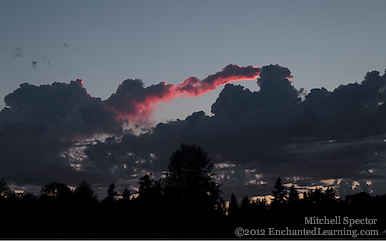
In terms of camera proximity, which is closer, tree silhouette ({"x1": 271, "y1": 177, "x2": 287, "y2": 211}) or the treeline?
the treeline

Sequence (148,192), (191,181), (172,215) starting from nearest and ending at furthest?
(172,215) < (191,181) < (148,192)

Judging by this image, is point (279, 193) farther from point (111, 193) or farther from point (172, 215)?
point (172, 215)

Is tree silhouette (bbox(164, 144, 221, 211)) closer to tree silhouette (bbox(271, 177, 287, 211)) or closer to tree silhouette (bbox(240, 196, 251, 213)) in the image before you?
tree silhouette (bbox(240, 196, 251, 213))

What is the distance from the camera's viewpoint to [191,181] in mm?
71312

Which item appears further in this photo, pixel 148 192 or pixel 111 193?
pixel 111 193

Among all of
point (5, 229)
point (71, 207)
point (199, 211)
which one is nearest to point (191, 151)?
point (199, 211)

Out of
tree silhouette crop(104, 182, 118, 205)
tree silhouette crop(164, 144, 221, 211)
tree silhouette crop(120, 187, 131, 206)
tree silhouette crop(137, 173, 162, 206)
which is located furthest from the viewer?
tree silhouette crop(104, 182, 118, 205)

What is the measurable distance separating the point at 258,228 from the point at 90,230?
75.8 ft

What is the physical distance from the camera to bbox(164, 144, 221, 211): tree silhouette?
6725cm

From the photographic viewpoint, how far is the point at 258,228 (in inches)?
1581

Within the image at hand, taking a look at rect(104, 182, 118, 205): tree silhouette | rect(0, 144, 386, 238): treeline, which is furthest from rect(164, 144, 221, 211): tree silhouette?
rect(104, 182, 118, 205): tree silhouette

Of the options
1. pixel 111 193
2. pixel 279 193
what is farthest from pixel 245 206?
pixel 111 193

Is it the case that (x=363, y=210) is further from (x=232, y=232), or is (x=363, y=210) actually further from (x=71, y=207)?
(x=71, y=207)

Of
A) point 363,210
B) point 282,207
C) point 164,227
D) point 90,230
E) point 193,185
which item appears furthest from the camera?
point 282,207
